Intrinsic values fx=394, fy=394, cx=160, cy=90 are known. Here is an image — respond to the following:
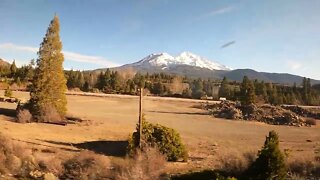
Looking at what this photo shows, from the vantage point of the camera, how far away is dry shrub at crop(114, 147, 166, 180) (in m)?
12.5

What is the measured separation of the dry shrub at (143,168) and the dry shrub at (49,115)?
17956 millimetres

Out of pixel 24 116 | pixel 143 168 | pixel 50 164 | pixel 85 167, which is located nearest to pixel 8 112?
pixel 24 116

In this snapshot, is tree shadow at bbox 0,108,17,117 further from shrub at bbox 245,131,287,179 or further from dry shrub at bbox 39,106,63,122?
shrub at bbox 245,131,287,179

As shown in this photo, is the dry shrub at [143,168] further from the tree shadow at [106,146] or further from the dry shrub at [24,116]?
the dry shrub at [24,116]

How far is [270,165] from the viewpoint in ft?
38.7

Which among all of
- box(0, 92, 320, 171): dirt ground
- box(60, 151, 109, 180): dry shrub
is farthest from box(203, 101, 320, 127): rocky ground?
box(60, 151, 109, 180): dry shrub

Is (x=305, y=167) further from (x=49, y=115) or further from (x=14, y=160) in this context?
(x=49, y=115)

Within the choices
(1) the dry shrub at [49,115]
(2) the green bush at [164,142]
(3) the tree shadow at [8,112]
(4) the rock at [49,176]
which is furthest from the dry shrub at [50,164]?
(3) the tree shadow at [8,112]

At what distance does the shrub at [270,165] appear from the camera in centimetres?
1173

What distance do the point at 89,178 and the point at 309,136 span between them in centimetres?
2175

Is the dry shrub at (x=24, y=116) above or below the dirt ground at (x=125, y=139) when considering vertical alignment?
above

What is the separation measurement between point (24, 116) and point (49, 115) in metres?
1.97

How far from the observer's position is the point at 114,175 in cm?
1340

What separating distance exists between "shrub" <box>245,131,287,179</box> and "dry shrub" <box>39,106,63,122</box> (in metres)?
22.1
